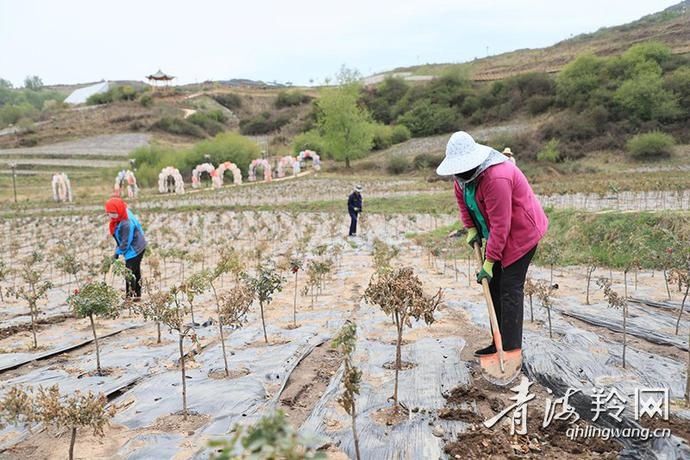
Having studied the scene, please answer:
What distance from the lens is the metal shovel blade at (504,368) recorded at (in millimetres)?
3758

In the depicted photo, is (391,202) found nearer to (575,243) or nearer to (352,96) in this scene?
(575,243)

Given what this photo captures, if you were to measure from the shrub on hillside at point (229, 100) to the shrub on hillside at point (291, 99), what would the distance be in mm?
7749

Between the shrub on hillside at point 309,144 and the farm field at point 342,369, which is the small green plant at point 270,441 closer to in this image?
the farm field at point 342,369

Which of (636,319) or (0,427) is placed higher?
(0,427)

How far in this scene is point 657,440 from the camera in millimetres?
2779

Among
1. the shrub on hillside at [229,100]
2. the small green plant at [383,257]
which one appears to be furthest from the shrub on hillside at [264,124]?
the small green plant at [383,257]

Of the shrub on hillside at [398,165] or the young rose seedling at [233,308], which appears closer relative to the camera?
the young rose seedling at [233,308]

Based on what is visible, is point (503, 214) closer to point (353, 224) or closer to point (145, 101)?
point (353, 224)

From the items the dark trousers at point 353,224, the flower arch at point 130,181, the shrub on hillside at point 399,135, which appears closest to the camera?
the dark trousers at point 353,224

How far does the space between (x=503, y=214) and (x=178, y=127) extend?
203ft

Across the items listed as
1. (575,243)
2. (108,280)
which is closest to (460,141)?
(575,243)

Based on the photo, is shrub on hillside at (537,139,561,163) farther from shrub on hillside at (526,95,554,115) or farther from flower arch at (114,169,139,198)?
flower arch at (114,169,139,198)

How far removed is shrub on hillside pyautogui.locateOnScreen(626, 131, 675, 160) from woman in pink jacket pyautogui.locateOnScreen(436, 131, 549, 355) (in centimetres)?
3320

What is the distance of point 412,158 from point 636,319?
121ft
